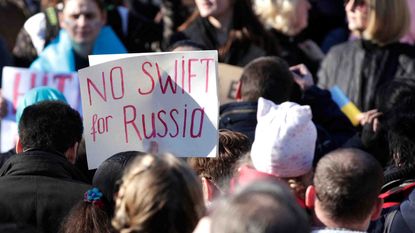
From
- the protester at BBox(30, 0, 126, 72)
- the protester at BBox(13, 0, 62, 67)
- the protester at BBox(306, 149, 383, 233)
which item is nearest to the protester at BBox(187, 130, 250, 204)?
the protester at BBox(306, 149, 383, 233)

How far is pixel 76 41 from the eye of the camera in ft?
23.2

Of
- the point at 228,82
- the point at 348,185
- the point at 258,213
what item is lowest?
the point at 228,82

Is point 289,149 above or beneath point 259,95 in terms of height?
above

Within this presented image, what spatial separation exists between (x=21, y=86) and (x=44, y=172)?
2.18 meters

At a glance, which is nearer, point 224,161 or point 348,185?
Result: point 348,185

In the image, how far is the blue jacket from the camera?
22.9ft

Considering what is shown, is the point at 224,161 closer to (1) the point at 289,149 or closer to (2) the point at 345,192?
(1) the point at 289,149

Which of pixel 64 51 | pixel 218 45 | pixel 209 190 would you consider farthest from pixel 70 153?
A: pixel 218 45

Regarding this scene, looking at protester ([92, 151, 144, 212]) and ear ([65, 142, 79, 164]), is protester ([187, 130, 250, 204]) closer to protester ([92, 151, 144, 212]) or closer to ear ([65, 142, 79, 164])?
protester ([92, 151, 144, 212])

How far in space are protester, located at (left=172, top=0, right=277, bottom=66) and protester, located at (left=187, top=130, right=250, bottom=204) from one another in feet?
8.50

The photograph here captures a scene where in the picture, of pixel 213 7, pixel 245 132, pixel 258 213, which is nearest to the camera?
pixel 258 213

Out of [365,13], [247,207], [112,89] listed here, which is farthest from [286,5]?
[247,207]

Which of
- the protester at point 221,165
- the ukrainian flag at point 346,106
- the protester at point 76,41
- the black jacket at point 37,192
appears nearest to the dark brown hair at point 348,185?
the protester at point 221,165

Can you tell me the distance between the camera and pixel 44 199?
4.23 metres
